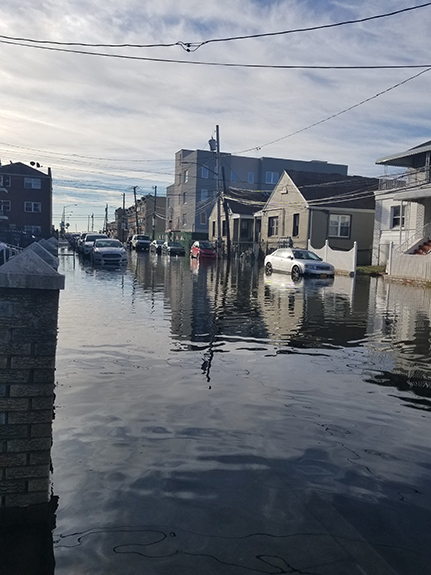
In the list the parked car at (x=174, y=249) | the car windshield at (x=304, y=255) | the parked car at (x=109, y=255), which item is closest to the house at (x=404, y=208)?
the car windshield at (x=304, y=255)

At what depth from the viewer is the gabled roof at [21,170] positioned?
6912cm

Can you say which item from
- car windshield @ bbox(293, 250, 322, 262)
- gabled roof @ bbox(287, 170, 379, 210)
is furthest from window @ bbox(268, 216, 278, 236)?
car windshield @ bbox(293, 250, 322, 262)

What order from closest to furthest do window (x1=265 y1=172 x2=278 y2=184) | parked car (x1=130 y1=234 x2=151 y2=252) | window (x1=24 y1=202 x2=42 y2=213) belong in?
parked car (x1=130 y1=234 x2=151 y2=252) → window (x1=24 y1=202 x2=42 y2=213) → window (x1=265 y1=172 x2=278 y2=184)

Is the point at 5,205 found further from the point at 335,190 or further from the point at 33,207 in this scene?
the point at 335,190

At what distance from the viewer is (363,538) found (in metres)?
3.57

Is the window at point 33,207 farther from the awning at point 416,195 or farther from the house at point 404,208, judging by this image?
the awning at point 416,195

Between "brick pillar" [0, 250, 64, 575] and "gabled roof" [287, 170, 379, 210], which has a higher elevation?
"gabled roof" [287, 170, 379, 210]

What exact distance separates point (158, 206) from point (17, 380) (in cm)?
10637

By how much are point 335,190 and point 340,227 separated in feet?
11.6

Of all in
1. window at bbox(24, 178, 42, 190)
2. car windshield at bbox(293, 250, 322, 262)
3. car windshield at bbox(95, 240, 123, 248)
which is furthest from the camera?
window at bbox(24, 178, 42, 190)

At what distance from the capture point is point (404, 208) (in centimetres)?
3403

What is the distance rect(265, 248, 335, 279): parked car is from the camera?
27.3 m

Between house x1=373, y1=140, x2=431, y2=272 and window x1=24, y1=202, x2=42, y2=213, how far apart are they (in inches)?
1860

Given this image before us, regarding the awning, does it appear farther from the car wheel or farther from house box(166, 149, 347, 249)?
house box(166, 149, 347, 249)
